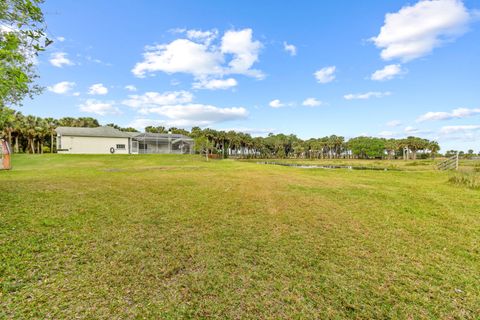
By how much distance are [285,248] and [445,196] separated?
32.2 feet

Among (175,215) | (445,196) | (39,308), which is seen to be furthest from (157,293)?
(445,196)

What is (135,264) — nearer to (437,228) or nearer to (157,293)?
(157,293)

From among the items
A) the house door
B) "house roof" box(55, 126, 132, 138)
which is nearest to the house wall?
"house roof" box(55, 126, 132, 138)

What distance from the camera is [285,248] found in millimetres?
4863

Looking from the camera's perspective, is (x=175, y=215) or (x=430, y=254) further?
(x=175, y=215)

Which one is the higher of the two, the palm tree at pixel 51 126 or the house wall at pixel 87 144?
the palm tree at pixel 51 126

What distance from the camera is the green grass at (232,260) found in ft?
9.97

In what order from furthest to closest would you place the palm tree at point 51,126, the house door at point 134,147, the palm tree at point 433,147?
the palm tree at point 433,147, the palm tree at point 51,126, the house door at point 134,147

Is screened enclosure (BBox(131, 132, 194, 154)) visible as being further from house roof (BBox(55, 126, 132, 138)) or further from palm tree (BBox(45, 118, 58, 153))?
palm tree (BBox(45, 118, 58, 153))

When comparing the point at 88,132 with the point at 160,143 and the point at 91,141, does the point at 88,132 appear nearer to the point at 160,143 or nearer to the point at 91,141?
the point at 91,141

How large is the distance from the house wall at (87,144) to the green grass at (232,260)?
1431 inches

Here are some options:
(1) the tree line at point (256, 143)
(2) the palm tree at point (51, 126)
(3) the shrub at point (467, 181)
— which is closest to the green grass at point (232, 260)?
(3) the shrub at point (467, 181)

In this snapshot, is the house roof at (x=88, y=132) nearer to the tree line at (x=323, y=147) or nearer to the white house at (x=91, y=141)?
the white house at (x=91, y=141)

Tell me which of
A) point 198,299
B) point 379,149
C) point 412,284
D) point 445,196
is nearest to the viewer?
point 198,299
